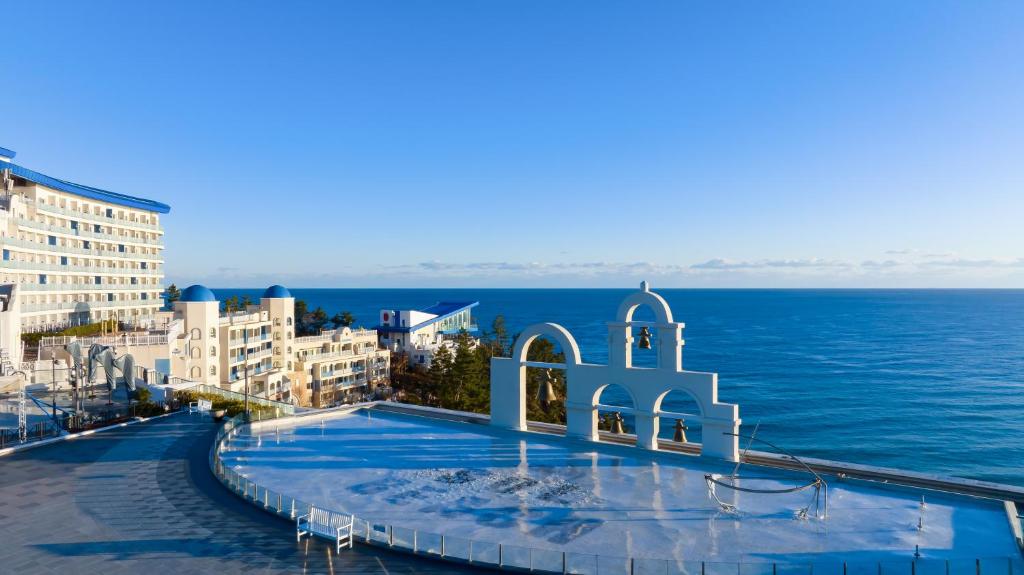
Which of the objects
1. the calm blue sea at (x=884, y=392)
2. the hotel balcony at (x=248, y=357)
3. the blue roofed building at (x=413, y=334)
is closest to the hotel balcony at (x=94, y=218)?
the hotel balcony at (x=248, y=357)

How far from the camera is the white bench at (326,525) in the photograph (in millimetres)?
16625

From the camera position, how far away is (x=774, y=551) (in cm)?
1625

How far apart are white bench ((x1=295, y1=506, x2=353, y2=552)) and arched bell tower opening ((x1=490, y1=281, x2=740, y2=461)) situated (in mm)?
12286

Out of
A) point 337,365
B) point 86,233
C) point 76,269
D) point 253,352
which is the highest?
point 86,233

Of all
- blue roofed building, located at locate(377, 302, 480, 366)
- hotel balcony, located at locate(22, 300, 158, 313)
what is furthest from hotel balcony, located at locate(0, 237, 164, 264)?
blue roofed building, located at locate(377, 302, 480, 366)

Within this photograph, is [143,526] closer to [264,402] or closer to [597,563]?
[597,563]

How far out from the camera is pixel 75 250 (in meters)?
59.8

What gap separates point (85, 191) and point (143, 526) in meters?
56.0

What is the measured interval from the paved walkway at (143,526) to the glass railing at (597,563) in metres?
0.40

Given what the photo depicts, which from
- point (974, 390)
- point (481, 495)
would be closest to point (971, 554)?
point (481, 495)

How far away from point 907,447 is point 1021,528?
4886cm

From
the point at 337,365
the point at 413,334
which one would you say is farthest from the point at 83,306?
the point at 413,334

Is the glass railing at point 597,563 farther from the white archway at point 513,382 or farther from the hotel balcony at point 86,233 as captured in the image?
the hotel balcony at point 86,233

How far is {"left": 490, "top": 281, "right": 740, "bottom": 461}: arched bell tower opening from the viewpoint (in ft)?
81.1
